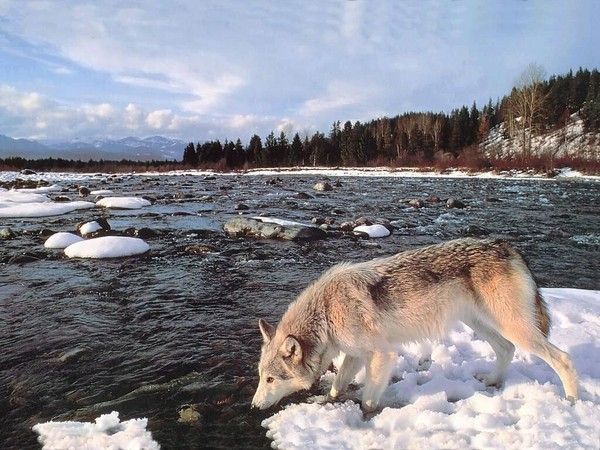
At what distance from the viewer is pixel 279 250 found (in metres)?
Answer: 14.8

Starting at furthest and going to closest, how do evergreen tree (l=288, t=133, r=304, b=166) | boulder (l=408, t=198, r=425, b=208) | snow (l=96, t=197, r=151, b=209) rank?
1. evergreen tree (l=288, t=133, r=304, b=166)
2. boulder (l=408, t=198, r=425, b=208)
3. snow (l=96, t=197, r=151, b=209)

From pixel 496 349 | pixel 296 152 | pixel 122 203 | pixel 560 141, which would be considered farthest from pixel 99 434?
pixel 296 152

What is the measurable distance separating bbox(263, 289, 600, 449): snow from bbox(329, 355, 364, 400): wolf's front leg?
335 mm

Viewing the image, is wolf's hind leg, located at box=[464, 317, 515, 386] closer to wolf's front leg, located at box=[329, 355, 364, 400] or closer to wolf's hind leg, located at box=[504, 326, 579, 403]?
Answer: wolf's hind leg, located at box=[504, 326, 579, 403]

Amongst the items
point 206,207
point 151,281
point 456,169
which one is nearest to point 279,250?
point 151,281

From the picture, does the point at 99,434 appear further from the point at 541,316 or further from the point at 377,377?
the point at 541,316

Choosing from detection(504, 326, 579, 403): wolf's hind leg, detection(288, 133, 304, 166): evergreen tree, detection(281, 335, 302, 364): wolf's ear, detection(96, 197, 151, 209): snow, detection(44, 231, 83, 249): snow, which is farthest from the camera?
detection(288, 133, 304, 166): evergreen tree

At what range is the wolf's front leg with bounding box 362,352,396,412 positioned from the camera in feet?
18.0

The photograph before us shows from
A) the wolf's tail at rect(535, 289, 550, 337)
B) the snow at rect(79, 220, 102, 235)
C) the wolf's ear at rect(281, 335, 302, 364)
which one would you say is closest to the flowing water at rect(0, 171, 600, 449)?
the wolf's ear at rect(281, 335, 302, 364)

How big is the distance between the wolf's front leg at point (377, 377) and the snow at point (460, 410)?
0.20 metres

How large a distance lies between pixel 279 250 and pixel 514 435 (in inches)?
423

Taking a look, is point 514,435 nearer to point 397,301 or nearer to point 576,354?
point 397,301

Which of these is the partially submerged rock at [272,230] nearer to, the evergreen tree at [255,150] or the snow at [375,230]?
the snow at [375,230]

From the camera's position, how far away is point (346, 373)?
5945mm
